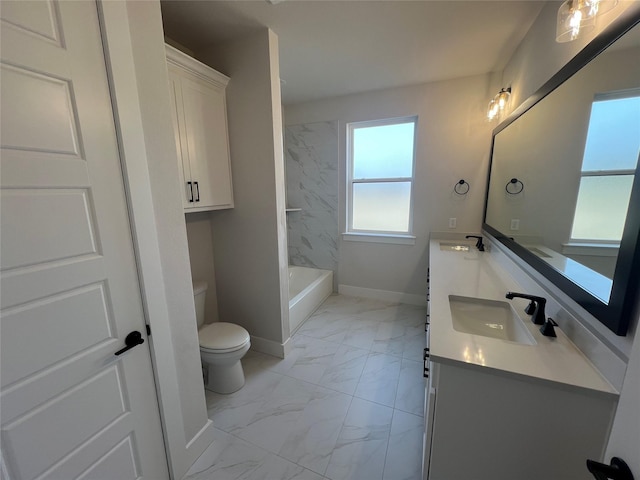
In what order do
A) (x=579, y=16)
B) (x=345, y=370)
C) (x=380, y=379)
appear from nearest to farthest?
1. (x=579, y=16)
2. (x=380, y=379)
3. (x=345, y=370)

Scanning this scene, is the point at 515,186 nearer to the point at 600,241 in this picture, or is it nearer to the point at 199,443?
the point at 600,241

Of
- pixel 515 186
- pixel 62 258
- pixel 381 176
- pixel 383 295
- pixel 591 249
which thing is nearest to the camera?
pixel 62 258

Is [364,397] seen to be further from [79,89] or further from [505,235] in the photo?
[79,89]

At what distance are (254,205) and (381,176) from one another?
1.82m

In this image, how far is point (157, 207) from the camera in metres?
1.12

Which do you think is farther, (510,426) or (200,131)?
(200,131)

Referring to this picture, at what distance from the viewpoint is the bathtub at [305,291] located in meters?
2.66

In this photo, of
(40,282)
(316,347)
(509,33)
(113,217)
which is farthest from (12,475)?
(509,33)

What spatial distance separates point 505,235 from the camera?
1.91m

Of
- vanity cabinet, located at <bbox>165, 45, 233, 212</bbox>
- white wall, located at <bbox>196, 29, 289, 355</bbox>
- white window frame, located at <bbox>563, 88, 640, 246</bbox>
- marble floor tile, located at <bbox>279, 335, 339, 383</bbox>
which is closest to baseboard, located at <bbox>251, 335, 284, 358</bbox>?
white wall, located at <bbox>196, 29, 289, 355</bbox>

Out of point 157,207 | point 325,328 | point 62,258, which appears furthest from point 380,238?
point 62,258

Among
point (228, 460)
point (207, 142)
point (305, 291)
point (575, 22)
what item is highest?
point (575, 22)

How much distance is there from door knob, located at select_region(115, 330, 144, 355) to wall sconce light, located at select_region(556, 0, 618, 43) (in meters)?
2.25

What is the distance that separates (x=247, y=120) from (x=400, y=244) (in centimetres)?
222
